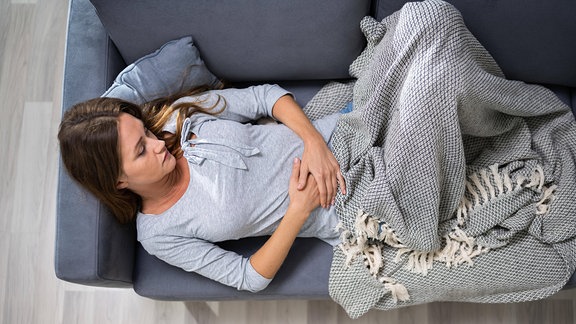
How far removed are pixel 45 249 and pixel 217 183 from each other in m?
0.87

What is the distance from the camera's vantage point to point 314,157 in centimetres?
131

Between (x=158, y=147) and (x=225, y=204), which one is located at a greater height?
(x=158, y=147)

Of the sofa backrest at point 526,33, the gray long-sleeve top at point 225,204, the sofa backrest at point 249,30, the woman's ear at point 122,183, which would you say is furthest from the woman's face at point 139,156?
the sofa backrest at point 526,33

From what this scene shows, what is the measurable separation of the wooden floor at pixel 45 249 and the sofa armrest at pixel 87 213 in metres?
0.45

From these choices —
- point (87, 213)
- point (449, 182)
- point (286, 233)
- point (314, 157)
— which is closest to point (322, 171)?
point (314, 157)

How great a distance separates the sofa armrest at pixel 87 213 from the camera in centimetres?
123

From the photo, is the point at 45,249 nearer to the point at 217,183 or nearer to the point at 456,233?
the point at 217,183

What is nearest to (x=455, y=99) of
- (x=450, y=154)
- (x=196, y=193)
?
(x=450, y=154)

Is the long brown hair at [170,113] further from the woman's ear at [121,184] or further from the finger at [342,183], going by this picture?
the finger at [342,183]

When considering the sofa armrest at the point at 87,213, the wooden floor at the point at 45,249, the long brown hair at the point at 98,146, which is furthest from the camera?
Answer: the wooden floor at the point at 45,249

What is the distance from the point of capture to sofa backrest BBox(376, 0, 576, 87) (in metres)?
1.22

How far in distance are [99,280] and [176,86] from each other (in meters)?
0.49

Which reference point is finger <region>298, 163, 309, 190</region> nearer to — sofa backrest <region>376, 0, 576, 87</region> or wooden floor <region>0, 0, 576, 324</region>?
sofa backrest <region>376, 0, 576, 87</region>

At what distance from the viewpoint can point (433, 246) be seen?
1.24 m
